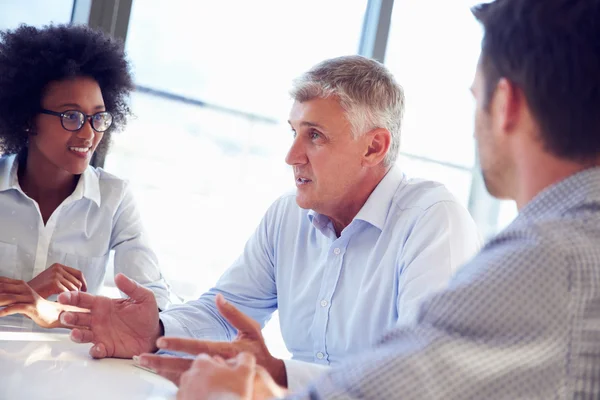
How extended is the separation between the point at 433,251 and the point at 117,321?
81 centimetres

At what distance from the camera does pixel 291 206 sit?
2156 mm

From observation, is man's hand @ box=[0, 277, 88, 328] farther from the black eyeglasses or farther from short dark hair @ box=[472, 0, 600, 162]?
short dark hair @ box=[472, 0, 600, 162]

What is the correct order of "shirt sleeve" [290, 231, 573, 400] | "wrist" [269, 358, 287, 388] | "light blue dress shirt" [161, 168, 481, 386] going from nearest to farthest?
"shirt sleeve" [290, 231, 573, 400] < "wrist" [269, 358, 287, 388] < "light blue dress shirt" [161, 168, 481, 386]

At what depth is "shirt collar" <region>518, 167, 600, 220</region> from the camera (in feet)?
2.68

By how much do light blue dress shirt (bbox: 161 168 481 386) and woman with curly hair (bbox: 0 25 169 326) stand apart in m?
0.35

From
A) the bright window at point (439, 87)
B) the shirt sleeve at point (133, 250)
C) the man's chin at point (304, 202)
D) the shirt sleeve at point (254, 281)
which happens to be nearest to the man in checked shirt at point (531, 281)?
the man's chin at point (304, 202)

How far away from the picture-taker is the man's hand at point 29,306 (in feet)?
6.04

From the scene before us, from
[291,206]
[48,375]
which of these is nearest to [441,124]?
[291,206]

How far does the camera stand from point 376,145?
6.65 ft

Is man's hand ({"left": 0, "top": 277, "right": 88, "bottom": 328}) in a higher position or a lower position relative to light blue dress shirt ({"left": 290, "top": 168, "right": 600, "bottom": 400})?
lower

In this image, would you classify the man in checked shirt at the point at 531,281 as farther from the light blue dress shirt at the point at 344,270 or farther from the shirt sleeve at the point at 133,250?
the shirt sleeve at the point at 133,250

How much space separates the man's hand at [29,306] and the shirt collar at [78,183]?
20.4 inches

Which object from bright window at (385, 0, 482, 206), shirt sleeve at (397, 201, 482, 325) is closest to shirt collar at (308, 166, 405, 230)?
shirt sleeve at (397, 201, 482, 325)

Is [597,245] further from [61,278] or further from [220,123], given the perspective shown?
[220,123]
